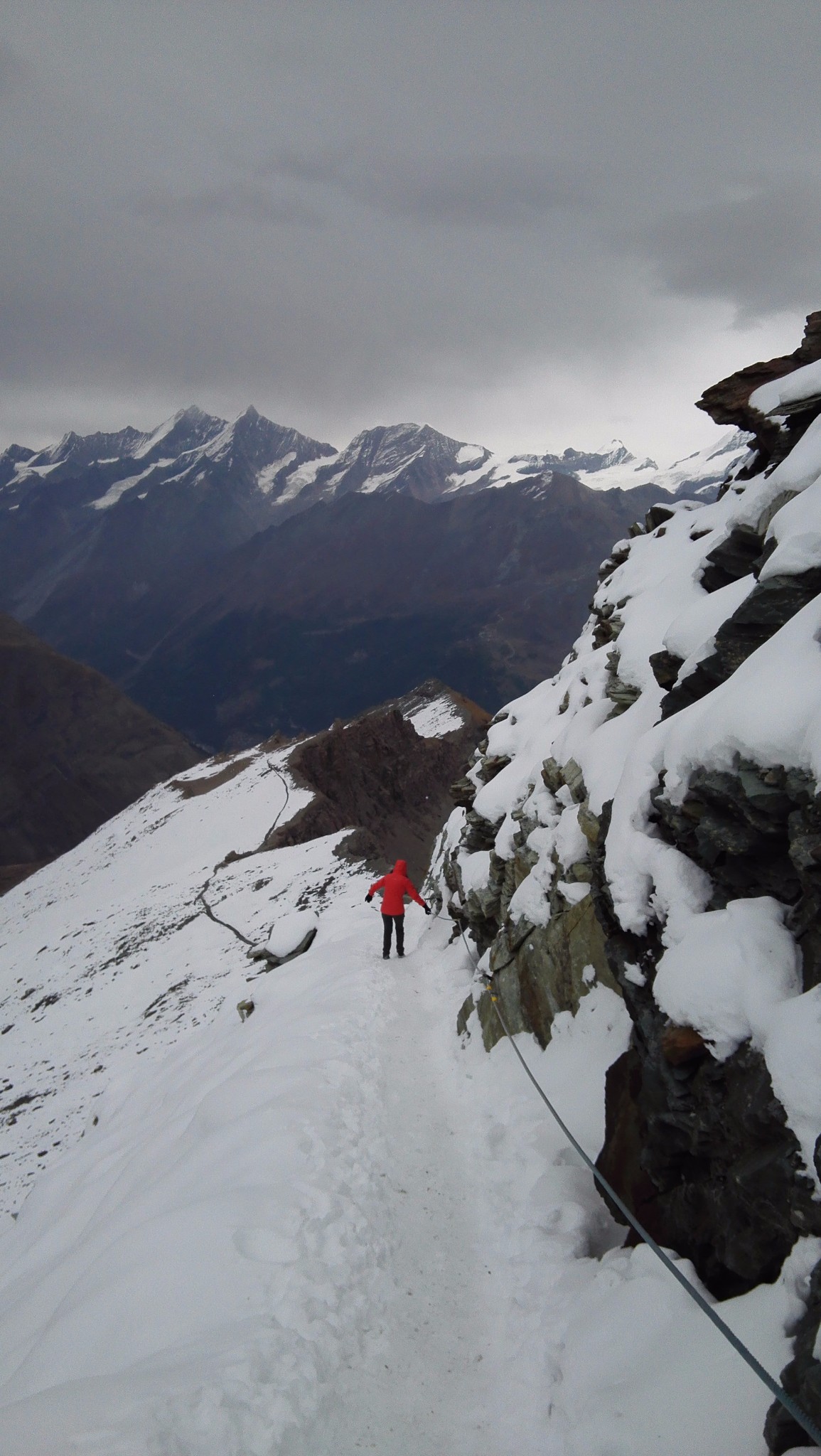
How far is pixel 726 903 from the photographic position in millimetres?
4945

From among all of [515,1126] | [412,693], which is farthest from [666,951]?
[412,693]

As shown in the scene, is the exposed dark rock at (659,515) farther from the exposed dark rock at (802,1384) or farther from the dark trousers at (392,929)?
the exposed dark rock at (802,1384)

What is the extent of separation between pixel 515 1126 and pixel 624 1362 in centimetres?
324

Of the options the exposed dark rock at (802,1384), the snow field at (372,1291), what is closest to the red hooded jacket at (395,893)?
the snow field at (372,1291)

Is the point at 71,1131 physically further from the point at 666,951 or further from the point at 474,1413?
the point at 666,951

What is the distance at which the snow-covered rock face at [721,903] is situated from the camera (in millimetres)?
3922

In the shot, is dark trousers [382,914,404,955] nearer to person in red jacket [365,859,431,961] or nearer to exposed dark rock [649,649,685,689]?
person in red jacket [365,859,431,961]

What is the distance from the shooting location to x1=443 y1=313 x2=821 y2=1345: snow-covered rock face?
392 centimetres

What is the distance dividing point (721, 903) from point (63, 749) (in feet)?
575

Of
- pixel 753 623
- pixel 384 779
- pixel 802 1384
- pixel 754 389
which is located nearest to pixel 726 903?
pixel 753 623

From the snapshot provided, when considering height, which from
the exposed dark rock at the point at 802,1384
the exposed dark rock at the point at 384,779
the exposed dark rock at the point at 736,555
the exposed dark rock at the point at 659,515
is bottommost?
the exposed dark rock at the point at 384,779

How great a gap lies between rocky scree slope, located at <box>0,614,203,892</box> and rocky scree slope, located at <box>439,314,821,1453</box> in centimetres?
14523

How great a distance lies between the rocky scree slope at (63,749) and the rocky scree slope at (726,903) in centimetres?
14523

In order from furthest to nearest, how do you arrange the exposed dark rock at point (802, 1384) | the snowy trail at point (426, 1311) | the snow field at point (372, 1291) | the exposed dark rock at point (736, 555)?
the exposed dark rock at point (736, 555), the snowy trail at point (426, 1311), the snow field at point (372, 1291), the exposed dark rock at point (802, 1384)
